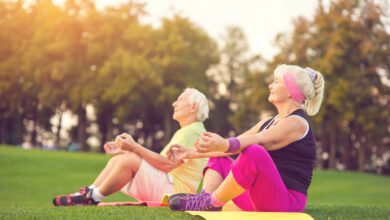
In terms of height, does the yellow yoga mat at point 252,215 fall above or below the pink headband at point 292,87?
below

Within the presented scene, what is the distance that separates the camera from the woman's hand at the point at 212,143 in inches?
207

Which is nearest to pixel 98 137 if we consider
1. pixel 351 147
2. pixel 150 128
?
pixel 150 128

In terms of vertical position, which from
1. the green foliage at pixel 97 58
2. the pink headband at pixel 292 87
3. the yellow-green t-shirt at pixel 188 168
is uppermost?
the green foliage at pixel 97 58

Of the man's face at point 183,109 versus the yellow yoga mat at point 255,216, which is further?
the man's face at point 183,109

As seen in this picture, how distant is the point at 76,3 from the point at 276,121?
43148 millimetres

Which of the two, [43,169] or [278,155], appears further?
[43,169]

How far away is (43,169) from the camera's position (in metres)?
27.2

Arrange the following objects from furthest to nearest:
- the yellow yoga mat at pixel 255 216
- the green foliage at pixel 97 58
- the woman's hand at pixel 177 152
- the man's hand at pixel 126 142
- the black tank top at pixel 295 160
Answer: the green foliage at pixel 97 58 < the man's hand at pixel 126 142 < the woman's hand at pixel 177 152 < the black tank top at pixel 295 160 < the yellow yoga mat at pixel 255 216

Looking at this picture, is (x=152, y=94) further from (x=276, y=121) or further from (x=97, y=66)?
(x=276, y=121)

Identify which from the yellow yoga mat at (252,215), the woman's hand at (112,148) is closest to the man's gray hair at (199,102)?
the woman's hand at (112,148)

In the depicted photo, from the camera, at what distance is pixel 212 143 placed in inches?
208

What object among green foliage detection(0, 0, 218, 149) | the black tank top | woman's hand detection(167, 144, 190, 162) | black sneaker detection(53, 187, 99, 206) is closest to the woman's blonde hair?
the black tank top

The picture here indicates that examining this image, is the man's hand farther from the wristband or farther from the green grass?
the wristband

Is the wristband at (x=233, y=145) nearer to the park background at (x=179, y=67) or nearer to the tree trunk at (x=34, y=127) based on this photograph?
the park background at (x=179, y=67)
